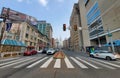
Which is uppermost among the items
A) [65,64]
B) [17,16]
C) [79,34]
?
[17,16]

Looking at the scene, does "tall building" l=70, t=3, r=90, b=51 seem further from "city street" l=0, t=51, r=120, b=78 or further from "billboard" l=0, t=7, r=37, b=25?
"city street" l=0, t=51, r=120, b=78

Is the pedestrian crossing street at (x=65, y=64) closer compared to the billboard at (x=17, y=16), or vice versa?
the pedestrian crossing street at (x=65, y=64)

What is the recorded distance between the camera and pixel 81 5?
70125mm

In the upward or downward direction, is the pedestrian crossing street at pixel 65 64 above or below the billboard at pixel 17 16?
below

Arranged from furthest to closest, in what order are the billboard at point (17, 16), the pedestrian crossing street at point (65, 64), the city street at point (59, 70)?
the billboard at point (17, 16)
the pedestrian crossing street at point (65, 64)
the city street at point (59, 70)

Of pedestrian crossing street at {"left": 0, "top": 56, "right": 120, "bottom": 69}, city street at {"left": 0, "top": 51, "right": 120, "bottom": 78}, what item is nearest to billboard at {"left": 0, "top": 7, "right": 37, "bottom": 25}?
pedestrian crossing street at {"left": 0, "top": 56, "right": 120, "bottom": 69}

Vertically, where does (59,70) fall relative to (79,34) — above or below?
below

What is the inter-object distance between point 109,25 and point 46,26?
3591 inches

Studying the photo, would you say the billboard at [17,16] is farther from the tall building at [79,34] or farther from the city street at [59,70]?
the city street at [59,70]

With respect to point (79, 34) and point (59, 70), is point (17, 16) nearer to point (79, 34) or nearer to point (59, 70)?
point (59, 70)

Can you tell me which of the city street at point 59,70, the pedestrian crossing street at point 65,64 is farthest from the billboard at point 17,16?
the city street at point 59,70

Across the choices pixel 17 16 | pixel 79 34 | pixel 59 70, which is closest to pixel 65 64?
pixel 59 70

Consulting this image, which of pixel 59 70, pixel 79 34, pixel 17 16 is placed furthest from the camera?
pixel 79 34

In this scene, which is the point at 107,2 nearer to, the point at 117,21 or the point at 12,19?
the point at 117,21
